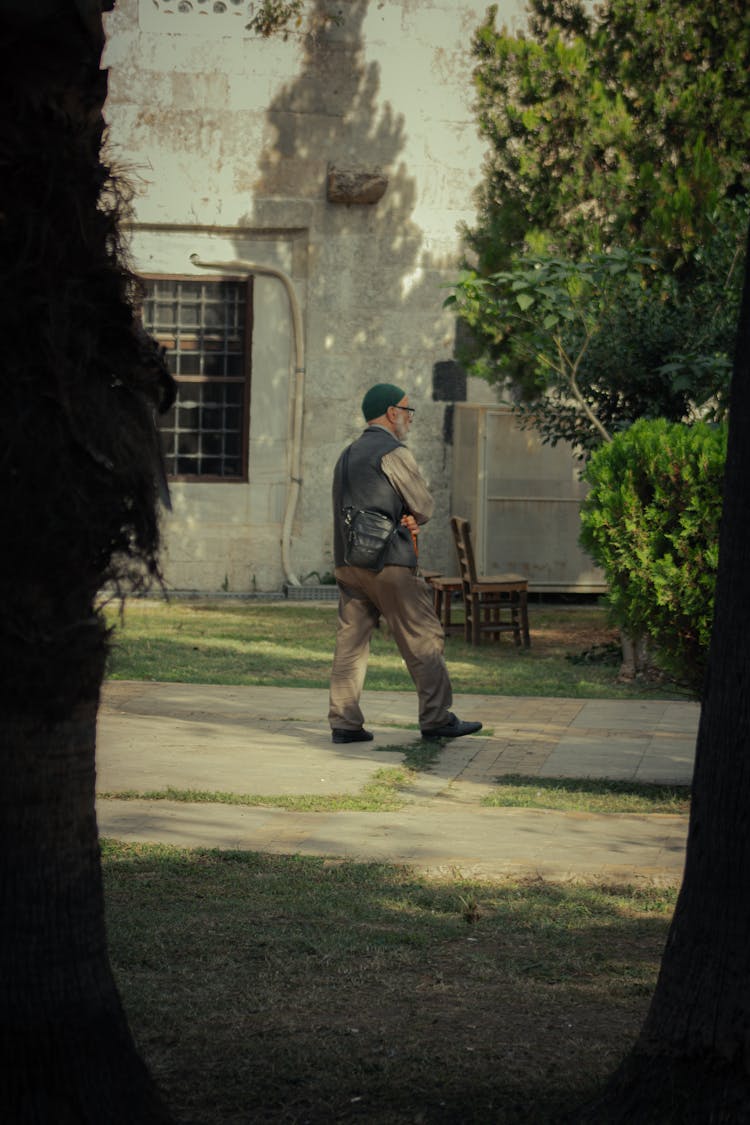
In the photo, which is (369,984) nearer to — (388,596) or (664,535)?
(664,535)

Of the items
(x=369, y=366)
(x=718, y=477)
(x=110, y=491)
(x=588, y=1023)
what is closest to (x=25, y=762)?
(x=110, y=491)

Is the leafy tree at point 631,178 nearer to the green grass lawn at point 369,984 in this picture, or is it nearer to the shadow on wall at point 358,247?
the shadow on wall at point 358,247

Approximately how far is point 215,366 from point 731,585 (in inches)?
663

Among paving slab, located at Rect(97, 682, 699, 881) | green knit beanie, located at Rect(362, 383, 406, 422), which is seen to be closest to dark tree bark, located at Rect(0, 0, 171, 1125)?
paving slab, located at Rect(97, 682, 699, 881)

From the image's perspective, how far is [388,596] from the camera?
29.1 feet

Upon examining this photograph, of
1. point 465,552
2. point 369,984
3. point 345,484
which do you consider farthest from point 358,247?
point 369,984

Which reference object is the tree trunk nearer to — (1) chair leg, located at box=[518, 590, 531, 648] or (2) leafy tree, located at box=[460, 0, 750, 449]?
(2) leafy tree, located at box=[460, 0, 750, 449]

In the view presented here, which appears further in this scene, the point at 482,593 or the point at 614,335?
the point at 482,593

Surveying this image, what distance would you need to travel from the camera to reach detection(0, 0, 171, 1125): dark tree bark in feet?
9.52

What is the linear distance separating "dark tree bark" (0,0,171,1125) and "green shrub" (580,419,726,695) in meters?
5.03

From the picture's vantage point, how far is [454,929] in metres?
5.10

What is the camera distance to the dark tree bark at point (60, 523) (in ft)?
9.52

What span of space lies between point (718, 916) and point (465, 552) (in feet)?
37.4

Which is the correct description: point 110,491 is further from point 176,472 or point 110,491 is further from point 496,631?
point 176,472
